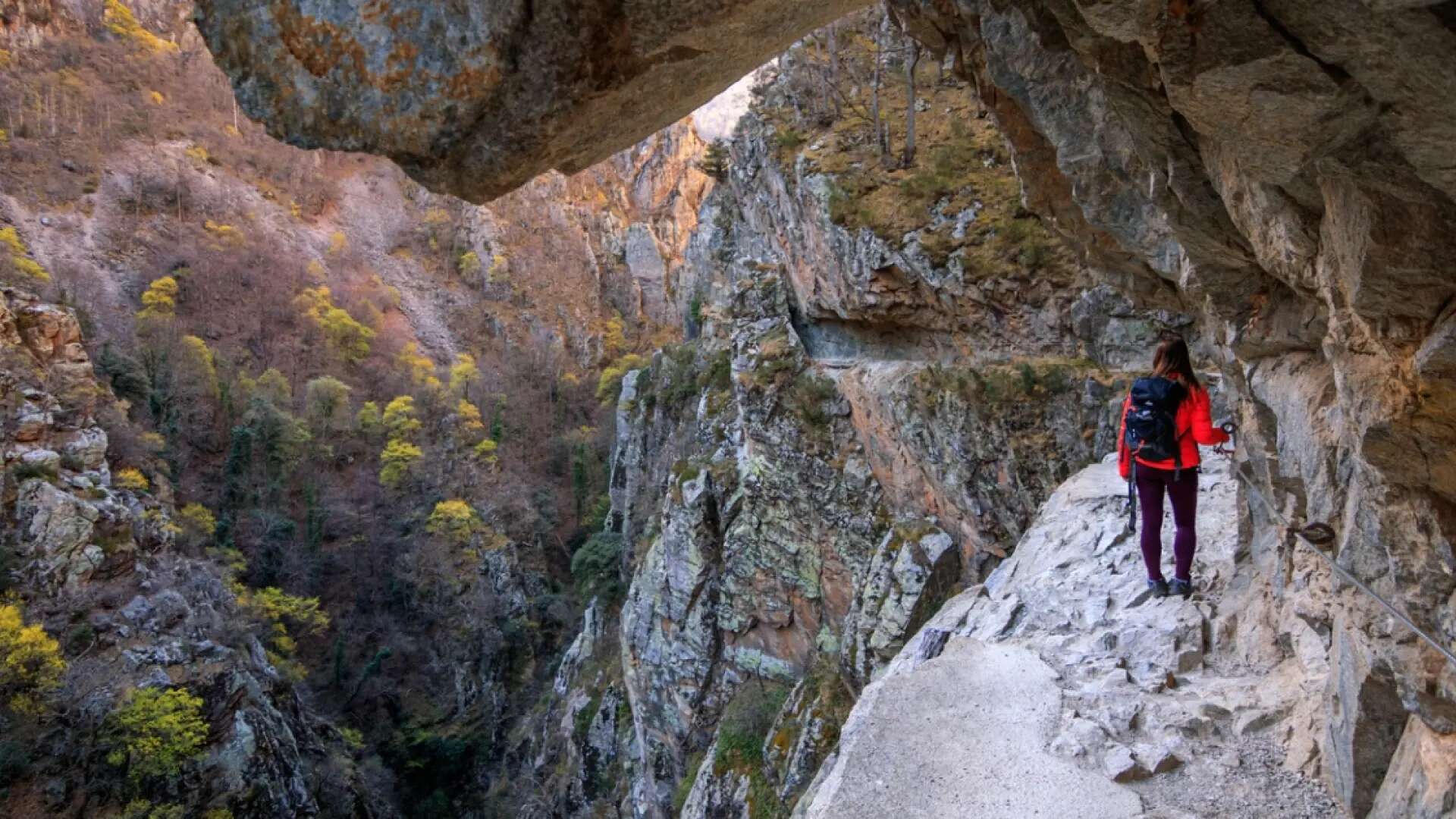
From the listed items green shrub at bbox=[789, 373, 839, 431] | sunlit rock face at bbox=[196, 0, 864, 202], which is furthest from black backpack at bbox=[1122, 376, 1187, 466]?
green shrub at bbox=[789, 373, 839, 431]

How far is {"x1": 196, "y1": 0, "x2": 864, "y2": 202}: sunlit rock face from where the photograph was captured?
6.34 feet

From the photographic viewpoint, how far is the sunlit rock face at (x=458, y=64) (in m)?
1.93

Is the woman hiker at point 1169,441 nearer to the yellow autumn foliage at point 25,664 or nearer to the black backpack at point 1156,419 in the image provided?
the black backpack at point 1156,419

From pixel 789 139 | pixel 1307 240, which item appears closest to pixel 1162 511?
pixel 1307 240

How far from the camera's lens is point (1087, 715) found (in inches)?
149

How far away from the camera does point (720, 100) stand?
97.1ft

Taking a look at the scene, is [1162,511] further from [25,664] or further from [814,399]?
[25,664]

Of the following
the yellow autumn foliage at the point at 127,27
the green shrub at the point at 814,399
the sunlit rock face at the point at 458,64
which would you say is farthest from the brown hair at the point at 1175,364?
the yellow autumn foliage at the point at 127,27

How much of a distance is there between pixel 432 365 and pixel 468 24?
124ft

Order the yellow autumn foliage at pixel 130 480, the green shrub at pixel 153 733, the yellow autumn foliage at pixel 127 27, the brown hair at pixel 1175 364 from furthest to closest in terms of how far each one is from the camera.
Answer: the yellow autumn foliage at pixel 127 27
the yellow autumn foliage at pixel 130 480
the green shrub at pixel 153 733
the brown hair at pixel 1175 364

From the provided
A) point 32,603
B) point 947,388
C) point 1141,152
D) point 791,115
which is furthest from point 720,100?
point 1141,152

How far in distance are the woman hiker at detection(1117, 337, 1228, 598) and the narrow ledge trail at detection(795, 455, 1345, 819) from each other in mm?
460

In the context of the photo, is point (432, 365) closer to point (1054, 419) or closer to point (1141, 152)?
point (1054, 419)

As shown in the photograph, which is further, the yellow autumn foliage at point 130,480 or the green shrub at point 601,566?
the green shrub at point 601,566
